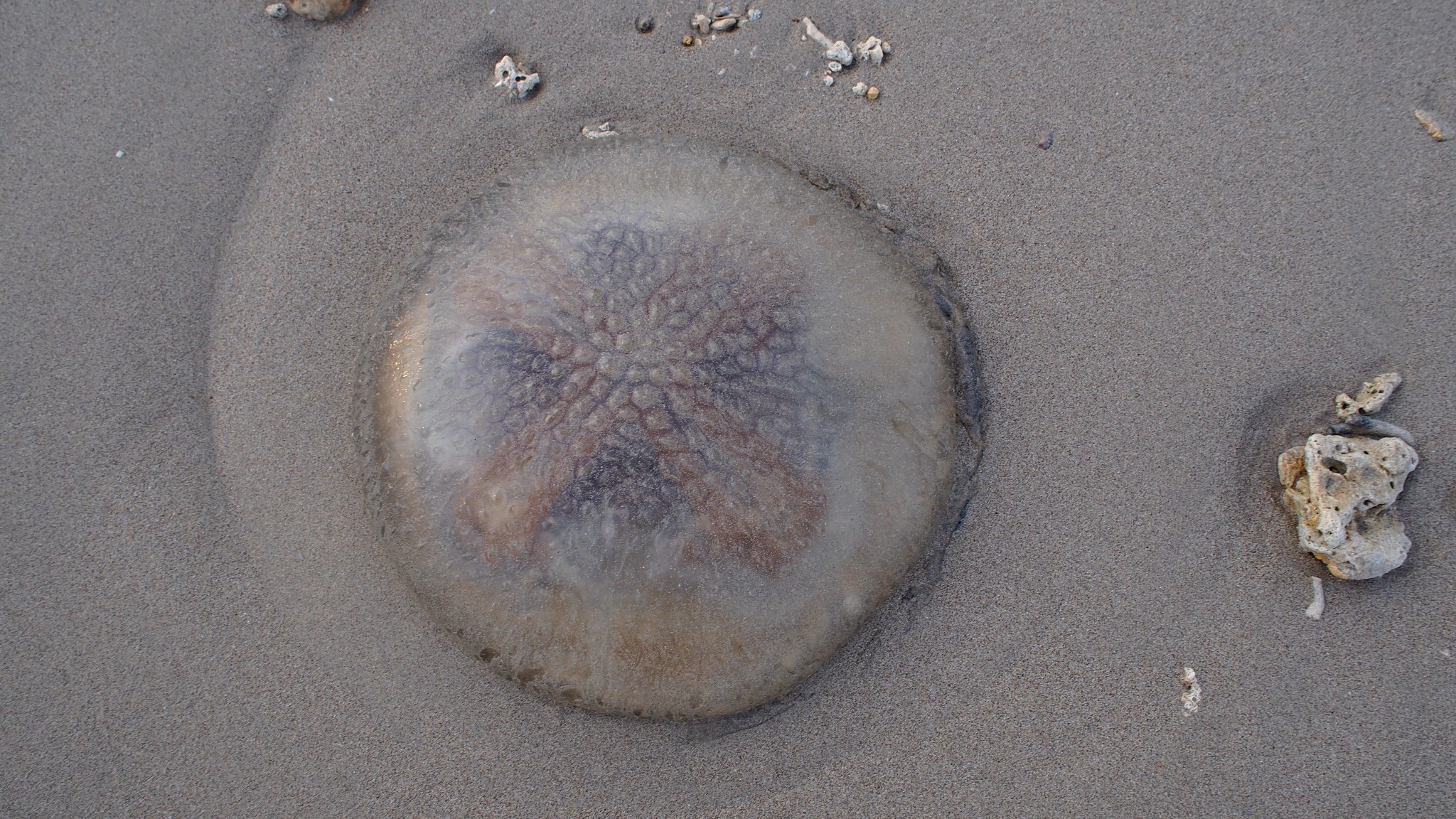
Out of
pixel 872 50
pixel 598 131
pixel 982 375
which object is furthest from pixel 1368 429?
pixel 598 131

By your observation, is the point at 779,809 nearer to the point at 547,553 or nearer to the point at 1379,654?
the point at 547,553

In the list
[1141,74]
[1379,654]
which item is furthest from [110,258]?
[1379,654]

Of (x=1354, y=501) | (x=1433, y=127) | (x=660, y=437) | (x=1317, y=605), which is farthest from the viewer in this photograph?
(x=1433, y=127)

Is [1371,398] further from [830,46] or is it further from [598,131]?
[598,131]

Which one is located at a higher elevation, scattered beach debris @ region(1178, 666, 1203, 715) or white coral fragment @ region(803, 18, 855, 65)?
white coral fragment @ region(803, 18, 855, 65)

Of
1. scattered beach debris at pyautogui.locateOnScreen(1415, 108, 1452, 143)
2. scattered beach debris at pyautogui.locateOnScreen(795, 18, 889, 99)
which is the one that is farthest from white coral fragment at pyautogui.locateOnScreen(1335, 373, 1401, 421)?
scattered beach debris at pyautogui.locateOnScreen(795, 18, 889, 99)

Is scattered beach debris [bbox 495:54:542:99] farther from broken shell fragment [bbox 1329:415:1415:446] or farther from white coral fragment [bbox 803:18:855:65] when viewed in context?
broken shell fragment [bbox 1329:415:1415:446]
